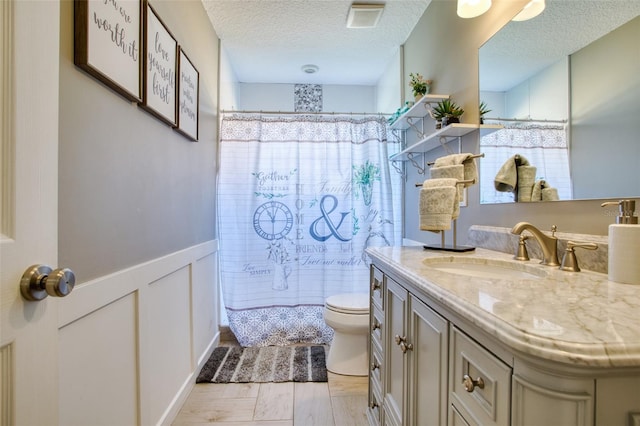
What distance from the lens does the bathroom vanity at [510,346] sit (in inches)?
17.1

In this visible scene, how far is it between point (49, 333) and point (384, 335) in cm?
103

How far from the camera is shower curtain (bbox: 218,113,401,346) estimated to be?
2393 millimetres

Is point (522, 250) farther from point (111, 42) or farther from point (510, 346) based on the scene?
point (111, 42)

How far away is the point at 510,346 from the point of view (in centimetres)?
47

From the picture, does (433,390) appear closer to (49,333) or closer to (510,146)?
(49,333)

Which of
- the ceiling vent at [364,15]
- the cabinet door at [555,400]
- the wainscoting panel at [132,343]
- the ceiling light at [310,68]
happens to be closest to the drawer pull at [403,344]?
the cabinet door at [555,400]

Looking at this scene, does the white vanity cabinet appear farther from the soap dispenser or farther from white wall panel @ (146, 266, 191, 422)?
white wall panel @ (146, 266, 191, 422)

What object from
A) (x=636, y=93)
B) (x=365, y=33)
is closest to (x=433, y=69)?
(x=365, y=33)

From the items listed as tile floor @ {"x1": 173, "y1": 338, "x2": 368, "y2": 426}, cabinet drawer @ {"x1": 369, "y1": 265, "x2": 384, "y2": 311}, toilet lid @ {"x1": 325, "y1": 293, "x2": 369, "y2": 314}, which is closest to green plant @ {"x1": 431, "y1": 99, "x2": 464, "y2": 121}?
cabinet drawer @ {"x1": 369, "y1": 265, "x2": 384, "y2": 311}

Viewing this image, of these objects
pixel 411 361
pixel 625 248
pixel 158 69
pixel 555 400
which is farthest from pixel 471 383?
pixel 158 69

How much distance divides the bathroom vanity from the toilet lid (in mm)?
736

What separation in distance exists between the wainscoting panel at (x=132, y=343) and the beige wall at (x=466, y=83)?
1.50 metres

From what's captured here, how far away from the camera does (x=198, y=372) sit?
6.33ft

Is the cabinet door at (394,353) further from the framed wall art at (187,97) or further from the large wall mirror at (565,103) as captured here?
the framed wall art at (187,97)
